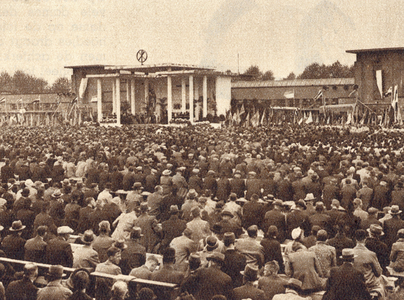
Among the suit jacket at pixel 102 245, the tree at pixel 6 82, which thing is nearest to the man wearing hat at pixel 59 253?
the suit jacket at pixel 102 245

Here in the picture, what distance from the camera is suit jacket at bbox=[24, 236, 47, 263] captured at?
9.42m

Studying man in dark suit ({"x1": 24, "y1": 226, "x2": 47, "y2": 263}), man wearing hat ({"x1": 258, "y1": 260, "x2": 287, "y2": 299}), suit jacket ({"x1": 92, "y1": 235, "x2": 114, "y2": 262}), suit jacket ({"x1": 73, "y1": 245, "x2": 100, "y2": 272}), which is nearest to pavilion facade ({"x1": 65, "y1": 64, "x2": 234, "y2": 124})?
suit jacket ({"x1": 92, "y1": 235, "x2": 114, "y2": 262})

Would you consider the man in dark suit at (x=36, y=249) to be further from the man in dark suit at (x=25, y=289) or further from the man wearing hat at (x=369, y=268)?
the man wearing hat at (x=369, y=268)

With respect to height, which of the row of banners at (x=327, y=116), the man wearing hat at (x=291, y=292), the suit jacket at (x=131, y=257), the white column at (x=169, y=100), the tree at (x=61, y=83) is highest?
the tree at (x=61, y=83)

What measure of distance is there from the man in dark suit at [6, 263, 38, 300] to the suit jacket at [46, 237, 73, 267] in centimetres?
166

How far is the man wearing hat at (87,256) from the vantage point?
29.4 feet

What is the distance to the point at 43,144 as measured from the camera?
89.6 feet

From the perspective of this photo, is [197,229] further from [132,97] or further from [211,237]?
[132,97]

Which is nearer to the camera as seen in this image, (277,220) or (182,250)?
(182,250)

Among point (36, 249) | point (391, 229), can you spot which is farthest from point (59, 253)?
point (391, 229)

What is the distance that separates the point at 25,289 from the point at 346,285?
13.9 ft

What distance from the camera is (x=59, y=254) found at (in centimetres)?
923

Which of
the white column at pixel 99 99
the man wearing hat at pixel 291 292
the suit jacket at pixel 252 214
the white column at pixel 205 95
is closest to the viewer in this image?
the man wearing hat at pixel 291 292

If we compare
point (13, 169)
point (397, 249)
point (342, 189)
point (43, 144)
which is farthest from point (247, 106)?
point (397, 249)
